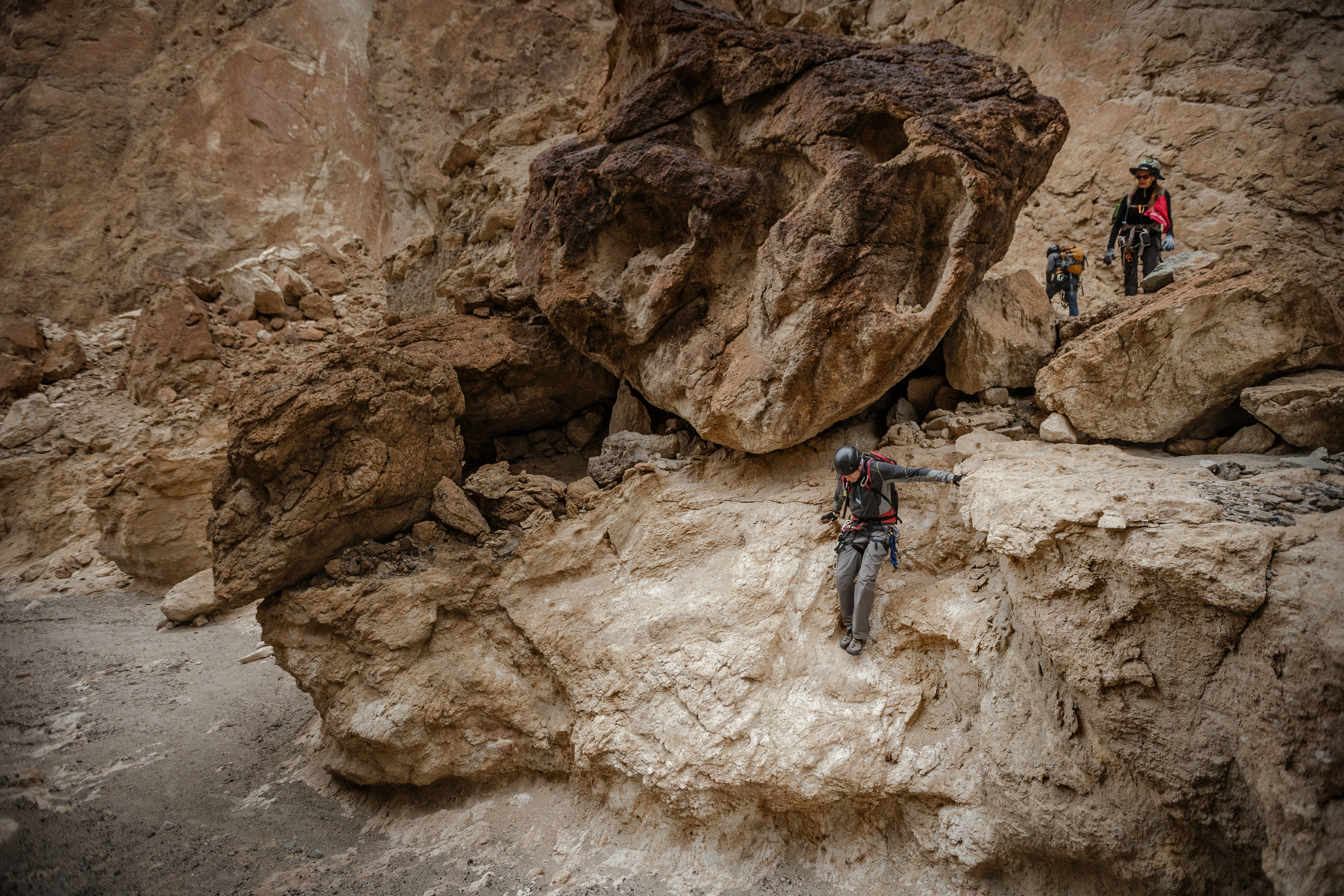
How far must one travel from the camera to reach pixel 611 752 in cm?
482

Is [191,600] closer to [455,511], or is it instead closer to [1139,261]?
[455,511]

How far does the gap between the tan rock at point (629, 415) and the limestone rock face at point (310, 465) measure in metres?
2.34

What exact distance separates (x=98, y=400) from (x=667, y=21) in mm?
11449

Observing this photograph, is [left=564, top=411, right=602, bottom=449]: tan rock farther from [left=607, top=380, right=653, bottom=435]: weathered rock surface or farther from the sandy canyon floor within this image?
the sandy canyon floor

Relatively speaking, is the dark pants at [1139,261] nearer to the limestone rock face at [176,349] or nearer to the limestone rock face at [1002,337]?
the limestone rock face at [1002,337]

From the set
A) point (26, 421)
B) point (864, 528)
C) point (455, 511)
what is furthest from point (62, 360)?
point (864, 528)

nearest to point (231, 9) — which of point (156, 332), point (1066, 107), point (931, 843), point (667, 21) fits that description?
point (156, 332)

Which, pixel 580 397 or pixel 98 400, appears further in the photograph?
pixel 98 400

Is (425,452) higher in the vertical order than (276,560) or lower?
Result: higher

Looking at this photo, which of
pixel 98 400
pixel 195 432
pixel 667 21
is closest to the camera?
pixel 667 21

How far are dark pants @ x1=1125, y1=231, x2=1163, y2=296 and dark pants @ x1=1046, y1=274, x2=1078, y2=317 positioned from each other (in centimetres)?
46

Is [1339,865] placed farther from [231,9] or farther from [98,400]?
[231,9]

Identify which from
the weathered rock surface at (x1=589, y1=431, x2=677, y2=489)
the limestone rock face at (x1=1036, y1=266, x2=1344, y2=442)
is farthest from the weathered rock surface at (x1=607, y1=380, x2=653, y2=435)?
the limestone rock face at (x1=1036, y1=266, x2=1344, y2=442)

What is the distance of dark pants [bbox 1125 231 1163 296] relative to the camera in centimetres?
605
